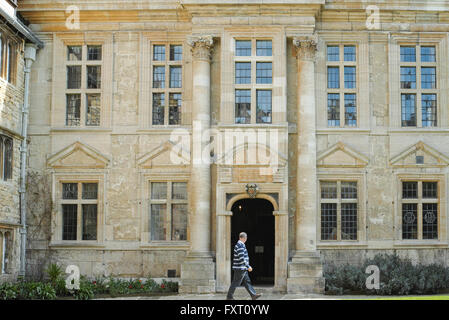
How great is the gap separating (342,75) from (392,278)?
23.3ft

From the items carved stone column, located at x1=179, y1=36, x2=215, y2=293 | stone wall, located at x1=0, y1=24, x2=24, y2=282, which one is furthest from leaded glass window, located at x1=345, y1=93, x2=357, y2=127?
stone wall, located at x1=0, y1=24, x2=24, y2=282

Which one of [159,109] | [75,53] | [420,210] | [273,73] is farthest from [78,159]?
[420,210]

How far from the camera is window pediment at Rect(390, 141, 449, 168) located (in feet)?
79.0

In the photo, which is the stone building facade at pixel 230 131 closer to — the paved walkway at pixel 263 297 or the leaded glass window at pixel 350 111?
the leaded glass window at pixel 350 111

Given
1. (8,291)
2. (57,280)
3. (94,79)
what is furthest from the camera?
(94,79)

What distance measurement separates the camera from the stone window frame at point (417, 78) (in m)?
24.4

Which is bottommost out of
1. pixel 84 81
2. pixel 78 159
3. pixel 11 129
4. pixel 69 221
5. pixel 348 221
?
pixel 69 221

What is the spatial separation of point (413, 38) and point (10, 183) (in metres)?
14.5

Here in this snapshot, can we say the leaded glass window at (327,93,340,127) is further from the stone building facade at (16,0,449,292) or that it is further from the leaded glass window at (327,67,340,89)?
the leaded glass window at (327,67,340,89)

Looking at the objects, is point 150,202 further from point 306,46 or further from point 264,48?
point 306,46

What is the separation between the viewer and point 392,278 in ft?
73.3

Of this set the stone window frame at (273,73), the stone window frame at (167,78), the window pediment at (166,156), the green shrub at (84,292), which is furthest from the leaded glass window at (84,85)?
the green shrub at (84,292)

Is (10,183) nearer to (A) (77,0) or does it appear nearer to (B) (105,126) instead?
(B) (105,126)

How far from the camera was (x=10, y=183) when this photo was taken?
2327cm
